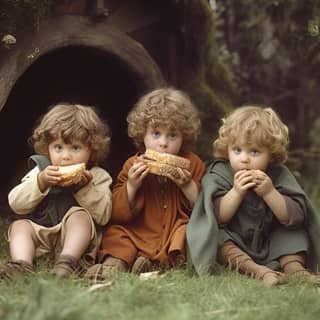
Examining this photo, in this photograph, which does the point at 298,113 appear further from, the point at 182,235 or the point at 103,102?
the point at 182,235

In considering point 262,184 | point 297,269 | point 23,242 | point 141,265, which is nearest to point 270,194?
point 262,184

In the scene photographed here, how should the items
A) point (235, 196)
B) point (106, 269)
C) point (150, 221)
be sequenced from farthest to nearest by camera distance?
point (150, 221), point (235, 196), point (106, 269)

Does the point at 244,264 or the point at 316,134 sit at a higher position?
the point at 316,134

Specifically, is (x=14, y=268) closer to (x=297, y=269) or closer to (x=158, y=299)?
Answer: (x=158, y=299)

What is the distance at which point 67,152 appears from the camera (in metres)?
4.23

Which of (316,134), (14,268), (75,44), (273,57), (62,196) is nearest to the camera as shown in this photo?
(14,268)

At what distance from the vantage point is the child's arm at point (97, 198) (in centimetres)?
422

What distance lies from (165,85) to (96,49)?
22.4 inches

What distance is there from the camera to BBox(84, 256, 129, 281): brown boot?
3.82m

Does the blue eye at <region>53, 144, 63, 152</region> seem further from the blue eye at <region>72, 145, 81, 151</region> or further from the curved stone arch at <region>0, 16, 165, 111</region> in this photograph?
the curved stone arch at <region>0, 16, 165, 111</region>

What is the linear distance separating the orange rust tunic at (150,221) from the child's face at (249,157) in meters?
0.35

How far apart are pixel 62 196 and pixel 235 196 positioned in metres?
1.01

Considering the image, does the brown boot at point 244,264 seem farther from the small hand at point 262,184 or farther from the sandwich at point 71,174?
the sandwich at point 71,174

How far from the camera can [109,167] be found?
18.2 feet
